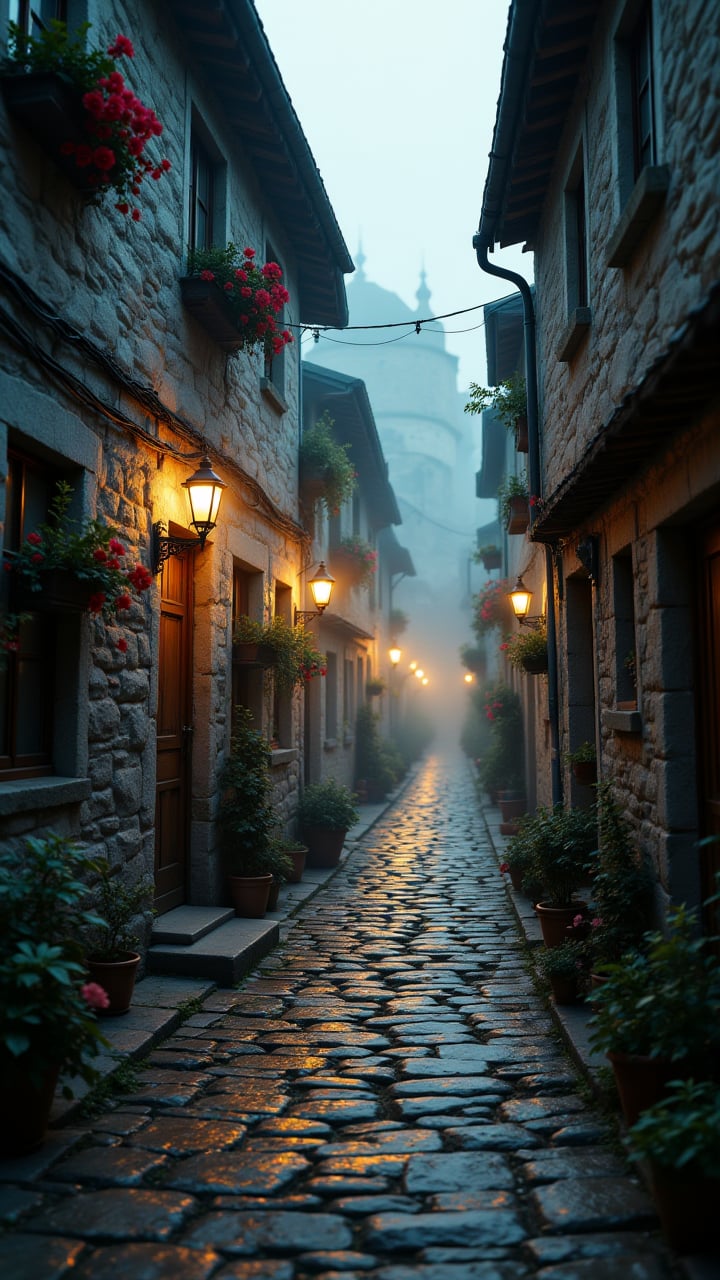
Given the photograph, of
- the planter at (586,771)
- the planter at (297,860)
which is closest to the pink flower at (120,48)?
the planter at (586,771)

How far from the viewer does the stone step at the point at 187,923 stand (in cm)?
576

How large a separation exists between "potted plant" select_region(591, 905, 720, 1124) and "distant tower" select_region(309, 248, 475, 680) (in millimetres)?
38164

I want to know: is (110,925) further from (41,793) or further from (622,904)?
(622,904)

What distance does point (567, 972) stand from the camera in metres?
4.93

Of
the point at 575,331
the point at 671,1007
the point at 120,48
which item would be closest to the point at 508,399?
the point at 575,331

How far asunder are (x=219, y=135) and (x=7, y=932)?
6062 mm

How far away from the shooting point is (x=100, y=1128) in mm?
3607

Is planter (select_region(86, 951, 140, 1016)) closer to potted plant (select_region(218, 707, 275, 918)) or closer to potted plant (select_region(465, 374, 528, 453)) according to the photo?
potted plant (select_region(218, 707, 275, 918))

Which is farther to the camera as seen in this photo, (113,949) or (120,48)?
(113,949)

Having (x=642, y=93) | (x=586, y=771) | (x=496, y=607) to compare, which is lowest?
(x=586, y=771)

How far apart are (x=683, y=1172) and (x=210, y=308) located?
551 cm

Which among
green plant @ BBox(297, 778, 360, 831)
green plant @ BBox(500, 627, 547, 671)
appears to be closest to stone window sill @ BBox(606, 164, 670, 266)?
green plant @ BBox(500, 627, 547, 671)

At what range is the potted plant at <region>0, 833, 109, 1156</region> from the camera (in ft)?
10.2

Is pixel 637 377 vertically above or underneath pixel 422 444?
underneath
